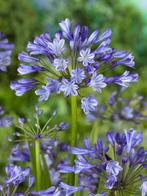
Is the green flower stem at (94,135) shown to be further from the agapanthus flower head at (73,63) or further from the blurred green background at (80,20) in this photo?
the blurred green background at (80,20)

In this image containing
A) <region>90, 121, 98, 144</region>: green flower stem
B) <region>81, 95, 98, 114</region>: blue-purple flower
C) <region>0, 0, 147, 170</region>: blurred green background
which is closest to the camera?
<region>81, 95, 98, 114</region>: blue-purple flower

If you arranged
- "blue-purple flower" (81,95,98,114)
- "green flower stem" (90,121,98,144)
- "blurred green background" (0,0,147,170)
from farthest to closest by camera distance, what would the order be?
1. "blurred green background" (0,0,147,170)
2. "green flower stem" (90,121,98,144)
3. "blue-purple flower" (81,95,98,114)

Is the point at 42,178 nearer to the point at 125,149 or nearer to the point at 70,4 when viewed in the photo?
the point at 125,149

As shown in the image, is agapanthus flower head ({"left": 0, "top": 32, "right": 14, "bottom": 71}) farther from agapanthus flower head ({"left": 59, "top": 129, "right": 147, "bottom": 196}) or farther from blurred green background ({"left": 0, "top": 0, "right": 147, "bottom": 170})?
blurred green background ({"left": 0, "top": 0, "right": 147, "bottom": 170})

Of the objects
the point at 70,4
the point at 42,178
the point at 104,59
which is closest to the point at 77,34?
the point at 104,59

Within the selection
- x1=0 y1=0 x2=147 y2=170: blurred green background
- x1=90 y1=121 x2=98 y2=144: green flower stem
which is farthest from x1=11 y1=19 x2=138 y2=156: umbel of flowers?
x1=0 y1=0 x2=147 y2=170: blurred green background

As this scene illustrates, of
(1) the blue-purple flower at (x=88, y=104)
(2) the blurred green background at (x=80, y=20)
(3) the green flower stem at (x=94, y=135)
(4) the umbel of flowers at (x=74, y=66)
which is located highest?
(2) the blurred green background at (x=80, y=20)

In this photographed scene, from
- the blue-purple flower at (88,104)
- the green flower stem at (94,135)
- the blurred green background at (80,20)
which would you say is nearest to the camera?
the blue-purple flower at (88,104)

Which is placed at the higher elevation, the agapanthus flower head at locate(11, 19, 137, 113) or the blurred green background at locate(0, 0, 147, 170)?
the blurred green background at locate(0, 0, 147, 170)

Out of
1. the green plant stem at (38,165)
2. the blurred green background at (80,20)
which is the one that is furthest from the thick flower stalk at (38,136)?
the blurred green background at (80,20)

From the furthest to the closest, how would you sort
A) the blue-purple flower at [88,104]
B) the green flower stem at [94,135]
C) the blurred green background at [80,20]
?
the blurred green background at [80,20] < the green flower stem at [94,135] < the blue-purple flower at [88,104]
